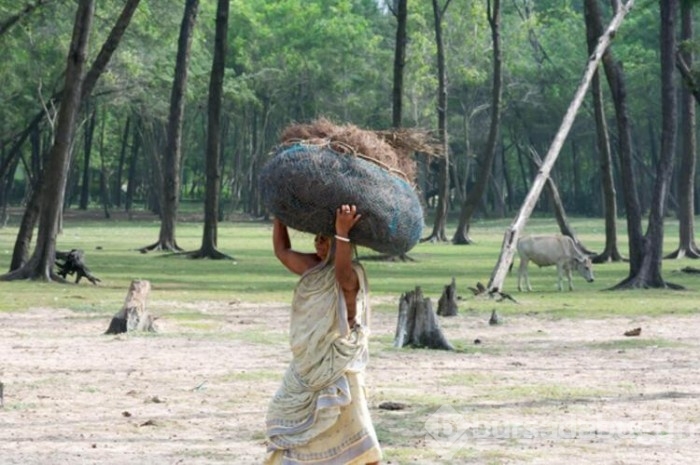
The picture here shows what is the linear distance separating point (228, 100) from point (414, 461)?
69672 millimetres

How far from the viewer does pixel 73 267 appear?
29.3 metres

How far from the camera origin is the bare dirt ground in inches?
449

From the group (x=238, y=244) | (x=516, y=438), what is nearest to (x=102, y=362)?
(x=516, y=438)

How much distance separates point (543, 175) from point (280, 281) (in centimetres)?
623

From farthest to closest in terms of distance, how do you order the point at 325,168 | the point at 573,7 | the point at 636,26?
the point at 573,7 < the point at 636,26 < the point at 325,168

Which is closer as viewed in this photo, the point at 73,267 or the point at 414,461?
the point at 414,461

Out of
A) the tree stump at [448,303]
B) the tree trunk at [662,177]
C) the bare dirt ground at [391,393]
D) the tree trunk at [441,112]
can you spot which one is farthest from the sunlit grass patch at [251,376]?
the tree trunk at [441,112]

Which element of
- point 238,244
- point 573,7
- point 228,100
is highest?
point 573,7

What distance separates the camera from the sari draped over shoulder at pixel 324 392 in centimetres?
860

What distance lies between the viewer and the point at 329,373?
28.3 feet

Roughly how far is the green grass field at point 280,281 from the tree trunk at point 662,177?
738 millimetres

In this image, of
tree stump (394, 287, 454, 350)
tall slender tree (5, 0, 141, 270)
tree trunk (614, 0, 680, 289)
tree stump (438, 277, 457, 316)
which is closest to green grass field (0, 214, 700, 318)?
tree trunk (614, 0, 680, 289)

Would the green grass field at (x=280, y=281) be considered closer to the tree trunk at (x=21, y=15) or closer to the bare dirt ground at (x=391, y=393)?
the bare dirt ground at (x=391, y=393)

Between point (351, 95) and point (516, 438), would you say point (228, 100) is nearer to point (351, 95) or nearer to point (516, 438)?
point (351, 95)
